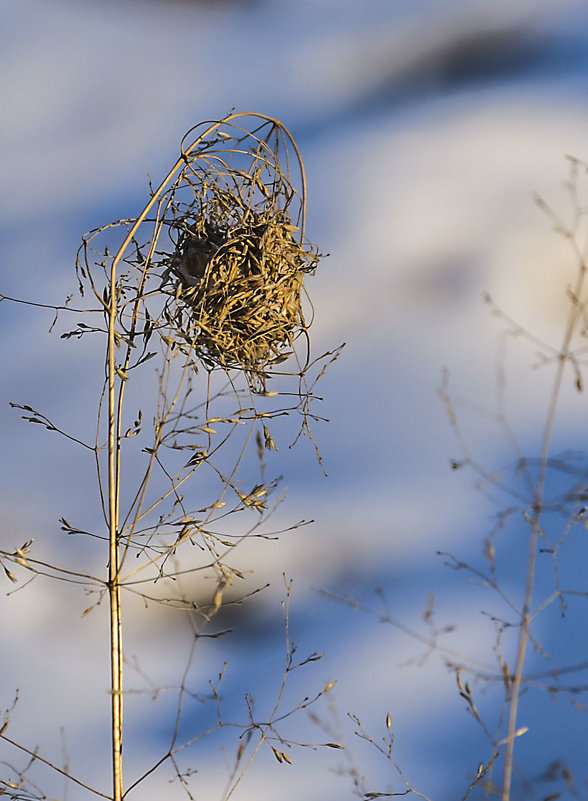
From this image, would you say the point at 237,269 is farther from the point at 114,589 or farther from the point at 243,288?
the point at 114,589

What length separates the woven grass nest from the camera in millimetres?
1071

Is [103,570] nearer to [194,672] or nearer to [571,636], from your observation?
[194,672]

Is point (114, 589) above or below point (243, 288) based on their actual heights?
below

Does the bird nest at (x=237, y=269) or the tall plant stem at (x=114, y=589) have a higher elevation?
the bird nest at (x=237, y=269)

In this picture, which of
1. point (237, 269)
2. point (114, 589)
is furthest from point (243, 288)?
point (114, 589)

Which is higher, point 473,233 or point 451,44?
point 451,44

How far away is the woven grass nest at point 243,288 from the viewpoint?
1.07 metres

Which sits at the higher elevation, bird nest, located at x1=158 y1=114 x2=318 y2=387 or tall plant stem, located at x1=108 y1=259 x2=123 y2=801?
bird nest, located at x1=158 y1=114 x2=318 y2=387

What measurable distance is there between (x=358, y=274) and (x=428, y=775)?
99cm

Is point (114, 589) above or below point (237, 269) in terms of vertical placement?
below

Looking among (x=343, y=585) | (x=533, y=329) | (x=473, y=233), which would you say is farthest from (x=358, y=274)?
(x=343, y=585)

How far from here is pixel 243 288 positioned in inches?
42.7

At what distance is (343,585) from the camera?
1.62 metres

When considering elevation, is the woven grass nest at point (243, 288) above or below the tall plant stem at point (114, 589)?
above
